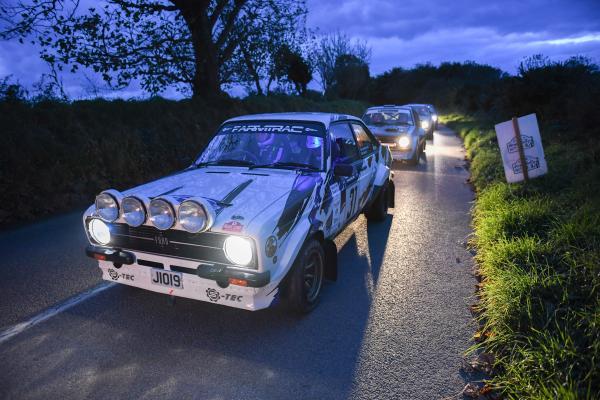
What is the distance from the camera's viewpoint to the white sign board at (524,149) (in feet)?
22.5

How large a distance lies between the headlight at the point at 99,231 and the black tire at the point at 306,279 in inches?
63.0

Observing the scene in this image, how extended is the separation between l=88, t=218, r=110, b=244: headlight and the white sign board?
6.53 metres

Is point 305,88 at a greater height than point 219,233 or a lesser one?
greater

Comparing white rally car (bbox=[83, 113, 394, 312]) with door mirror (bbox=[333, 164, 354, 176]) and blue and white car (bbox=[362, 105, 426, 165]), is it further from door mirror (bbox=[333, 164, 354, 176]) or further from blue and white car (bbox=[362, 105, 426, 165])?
blue and white car (bbox=[362, 105, 426, 165])

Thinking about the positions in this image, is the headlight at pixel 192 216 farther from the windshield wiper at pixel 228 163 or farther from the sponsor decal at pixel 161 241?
the windshield wiper at pixel 228 163

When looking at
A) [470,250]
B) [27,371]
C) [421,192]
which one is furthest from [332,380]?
[421,192]

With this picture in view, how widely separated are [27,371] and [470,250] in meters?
4.88

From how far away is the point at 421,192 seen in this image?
8781 mm

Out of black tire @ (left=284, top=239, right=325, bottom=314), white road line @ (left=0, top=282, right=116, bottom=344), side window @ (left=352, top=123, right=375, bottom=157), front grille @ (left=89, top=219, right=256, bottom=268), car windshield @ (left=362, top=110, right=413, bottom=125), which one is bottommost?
black tire @ (left=284, top=239, right=325, bottom=314)

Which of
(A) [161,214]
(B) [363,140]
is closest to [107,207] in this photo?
(A) [161,214]

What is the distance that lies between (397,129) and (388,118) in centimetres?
72

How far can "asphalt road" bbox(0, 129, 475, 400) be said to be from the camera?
8.88ft

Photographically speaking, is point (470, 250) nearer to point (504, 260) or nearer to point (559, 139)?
point (504, 260)

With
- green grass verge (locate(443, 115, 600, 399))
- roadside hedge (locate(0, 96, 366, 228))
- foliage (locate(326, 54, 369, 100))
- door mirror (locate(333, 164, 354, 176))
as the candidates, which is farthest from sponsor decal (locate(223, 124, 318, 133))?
foliage (locate(326, 54, 369, 100))
